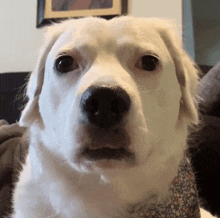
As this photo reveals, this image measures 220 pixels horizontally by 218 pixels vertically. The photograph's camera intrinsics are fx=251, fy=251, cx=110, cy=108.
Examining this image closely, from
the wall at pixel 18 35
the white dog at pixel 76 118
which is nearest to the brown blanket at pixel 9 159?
the white dog at pixel 76 118

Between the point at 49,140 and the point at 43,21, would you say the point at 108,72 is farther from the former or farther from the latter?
the point at 43,21

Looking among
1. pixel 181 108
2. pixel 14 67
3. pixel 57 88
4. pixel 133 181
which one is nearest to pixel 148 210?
pixel 133 181

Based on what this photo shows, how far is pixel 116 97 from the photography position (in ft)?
1.98

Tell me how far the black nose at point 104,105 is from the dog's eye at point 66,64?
0.82ft

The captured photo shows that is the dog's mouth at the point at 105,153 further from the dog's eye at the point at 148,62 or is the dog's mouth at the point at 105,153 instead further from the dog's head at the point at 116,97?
the dog's eye at the point at 148,62

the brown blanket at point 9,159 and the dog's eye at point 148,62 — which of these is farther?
the brown blanket at point 9,159

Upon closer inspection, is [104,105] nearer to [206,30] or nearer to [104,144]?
[104,144]

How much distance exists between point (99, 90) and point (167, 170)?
0.48 m

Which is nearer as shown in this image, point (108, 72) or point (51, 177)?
point (108, 72)

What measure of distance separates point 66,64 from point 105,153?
0.36m

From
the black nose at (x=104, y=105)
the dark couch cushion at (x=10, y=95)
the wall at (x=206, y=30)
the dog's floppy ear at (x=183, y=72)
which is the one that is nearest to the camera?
the black nose at (x=104, y=105)

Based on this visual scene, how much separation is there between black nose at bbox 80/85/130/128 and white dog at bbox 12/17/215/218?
0.12ft

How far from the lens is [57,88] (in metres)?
0.83

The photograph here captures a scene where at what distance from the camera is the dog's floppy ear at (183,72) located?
37.1 inches
